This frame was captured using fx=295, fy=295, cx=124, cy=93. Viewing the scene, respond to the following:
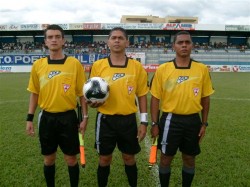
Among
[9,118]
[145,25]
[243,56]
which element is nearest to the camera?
[9,118]

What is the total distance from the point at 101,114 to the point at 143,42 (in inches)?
1586

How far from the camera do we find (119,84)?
338cm

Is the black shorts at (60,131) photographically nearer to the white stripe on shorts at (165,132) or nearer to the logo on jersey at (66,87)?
the logo on jersey at (66,87)

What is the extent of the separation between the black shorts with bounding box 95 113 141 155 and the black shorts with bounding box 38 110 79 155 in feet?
1.01

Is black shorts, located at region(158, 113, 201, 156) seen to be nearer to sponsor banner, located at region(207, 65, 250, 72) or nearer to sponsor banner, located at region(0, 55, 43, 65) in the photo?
sponsor banner, located at region(0, 55, 43, 65)

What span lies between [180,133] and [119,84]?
0.91 meters

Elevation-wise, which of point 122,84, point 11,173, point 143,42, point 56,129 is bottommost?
point 11,173

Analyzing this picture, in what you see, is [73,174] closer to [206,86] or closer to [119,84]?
[119,84]

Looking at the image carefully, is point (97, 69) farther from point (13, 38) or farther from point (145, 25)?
point (13, 38)

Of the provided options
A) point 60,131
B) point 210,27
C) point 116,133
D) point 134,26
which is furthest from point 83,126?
point 210,27

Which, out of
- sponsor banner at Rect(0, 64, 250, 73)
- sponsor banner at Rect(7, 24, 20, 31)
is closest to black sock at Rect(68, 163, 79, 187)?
sponsor banner at Rect(0, 64, 250, 73)

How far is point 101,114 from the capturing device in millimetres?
3480

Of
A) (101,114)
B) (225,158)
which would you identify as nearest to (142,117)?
(101,114)

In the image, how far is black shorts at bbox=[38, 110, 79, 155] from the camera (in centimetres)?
350
